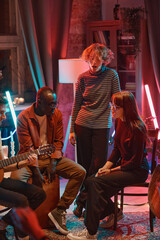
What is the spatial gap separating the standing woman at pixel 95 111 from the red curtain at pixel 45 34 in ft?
3.48

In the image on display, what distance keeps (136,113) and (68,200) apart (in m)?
0.93

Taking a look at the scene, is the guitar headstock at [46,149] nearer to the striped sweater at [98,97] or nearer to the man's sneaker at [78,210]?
the striped sweater at [98,97]

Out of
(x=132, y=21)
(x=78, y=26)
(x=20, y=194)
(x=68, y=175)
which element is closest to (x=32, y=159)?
(x=20, y=194)

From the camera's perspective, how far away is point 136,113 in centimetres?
300

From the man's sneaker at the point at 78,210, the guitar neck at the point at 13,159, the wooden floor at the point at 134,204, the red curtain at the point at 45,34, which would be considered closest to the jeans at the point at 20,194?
the guitar neck at the point at 13,159

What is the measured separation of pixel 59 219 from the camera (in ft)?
10.3

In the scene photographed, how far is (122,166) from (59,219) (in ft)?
2.26

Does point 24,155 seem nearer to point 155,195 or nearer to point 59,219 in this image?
point 59,219

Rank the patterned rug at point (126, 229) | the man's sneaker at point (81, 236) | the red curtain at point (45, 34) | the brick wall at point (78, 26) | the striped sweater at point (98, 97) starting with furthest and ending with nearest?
the brick wall at point (78, 26), the red curtain at point (45, 34), the striped sweater at point (98, 97), the patterned rug at point (126, 229), the man's sneaker at point (81, 236)

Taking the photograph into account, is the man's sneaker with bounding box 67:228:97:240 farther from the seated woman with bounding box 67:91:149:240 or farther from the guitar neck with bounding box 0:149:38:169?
the guitar neck with bounding box 0:149:38:169

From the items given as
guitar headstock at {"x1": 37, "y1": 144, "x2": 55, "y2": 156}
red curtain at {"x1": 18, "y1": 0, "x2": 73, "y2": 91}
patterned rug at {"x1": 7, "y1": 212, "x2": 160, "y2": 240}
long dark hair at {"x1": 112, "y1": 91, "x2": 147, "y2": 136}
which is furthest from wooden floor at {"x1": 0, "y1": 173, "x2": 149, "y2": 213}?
red curtain at {"x1": 18, "y1": 0, "x2": 73, "y2": 91}

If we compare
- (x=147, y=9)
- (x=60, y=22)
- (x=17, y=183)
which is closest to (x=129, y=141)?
(x=17, y=183)

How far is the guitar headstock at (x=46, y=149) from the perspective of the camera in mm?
2990

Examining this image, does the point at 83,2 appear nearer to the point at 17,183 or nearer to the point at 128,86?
the point at 128,86
